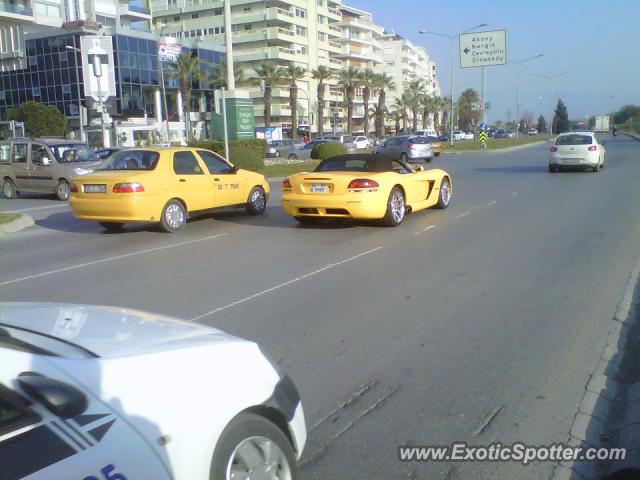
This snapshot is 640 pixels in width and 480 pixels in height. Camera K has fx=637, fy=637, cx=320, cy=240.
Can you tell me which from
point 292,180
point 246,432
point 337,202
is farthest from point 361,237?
point 246,432

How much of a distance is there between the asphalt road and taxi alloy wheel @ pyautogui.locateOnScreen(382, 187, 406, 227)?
0.62 feet

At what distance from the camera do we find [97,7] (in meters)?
77.7

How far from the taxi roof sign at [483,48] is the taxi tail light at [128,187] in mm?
36852

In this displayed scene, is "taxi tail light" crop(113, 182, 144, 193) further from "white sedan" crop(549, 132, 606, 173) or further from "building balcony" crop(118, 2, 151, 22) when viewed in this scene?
"building balcony" crop(118, 2, 151, 22)

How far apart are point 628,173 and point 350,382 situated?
22192mm

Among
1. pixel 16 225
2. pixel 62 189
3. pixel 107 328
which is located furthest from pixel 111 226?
pixel 107 328

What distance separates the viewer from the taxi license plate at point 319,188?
11461mm

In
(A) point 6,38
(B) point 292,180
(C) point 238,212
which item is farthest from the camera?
(A) point 6,38

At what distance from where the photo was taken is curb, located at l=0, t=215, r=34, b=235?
12852mm

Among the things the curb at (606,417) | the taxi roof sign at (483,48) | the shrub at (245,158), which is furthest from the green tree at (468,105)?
the curb at (606,417)

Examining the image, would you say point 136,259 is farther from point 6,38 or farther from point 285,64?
point 285,64

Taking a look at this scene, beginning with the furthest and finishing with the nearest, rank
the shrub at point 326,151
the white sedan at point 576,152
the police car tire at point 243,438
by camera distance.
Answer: the shrub at point 326,151 → the white sedan at point 576,152 → the police car tire at point 243,438

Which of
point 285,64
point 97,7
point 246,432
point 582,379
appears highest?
point 97,7

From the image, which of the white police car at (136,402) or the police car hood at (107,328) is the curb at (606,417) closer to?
the white police car at (136,402)
